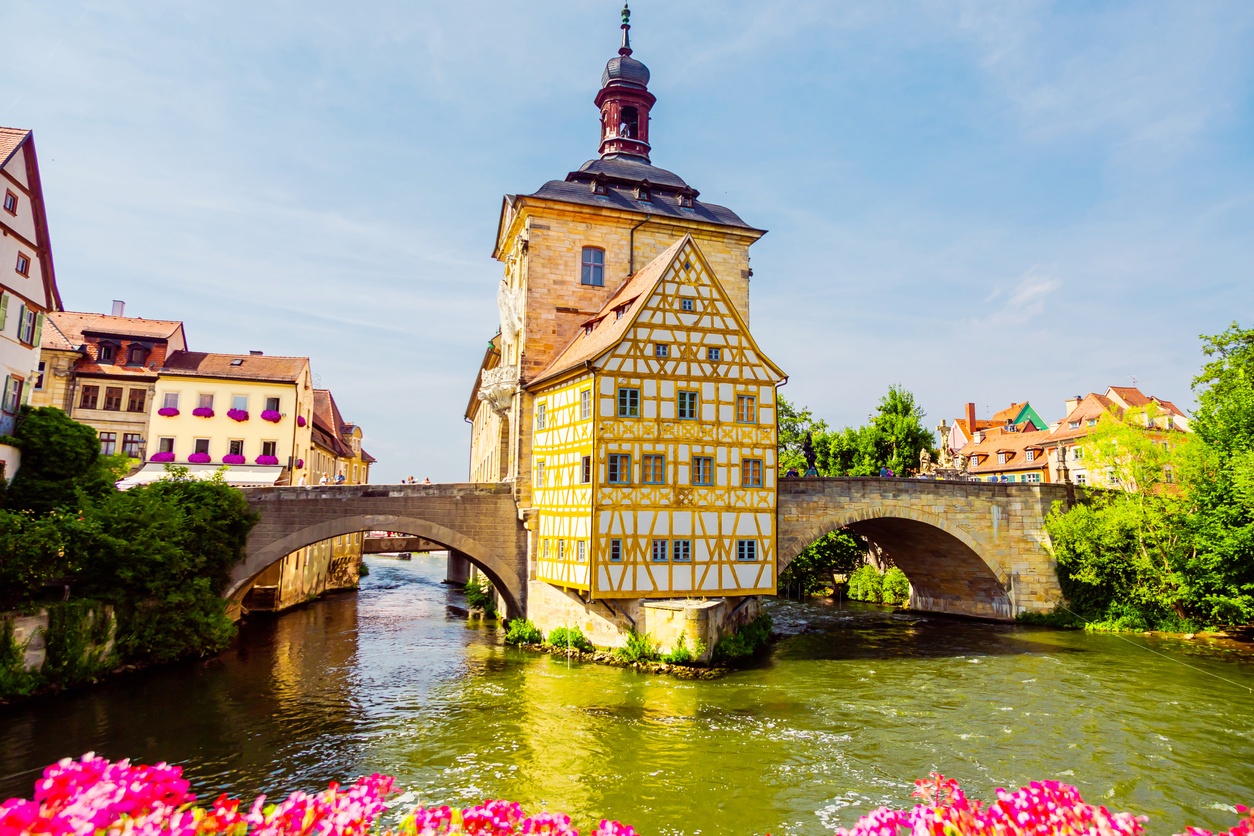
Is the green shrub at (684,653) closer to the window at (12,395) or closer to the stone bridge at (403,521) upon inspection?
the stone bridge at (403,521)

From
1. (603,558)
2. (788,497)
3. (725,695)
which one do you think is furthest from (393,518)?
(788,497)

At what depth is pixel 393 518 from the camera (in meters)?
22.9

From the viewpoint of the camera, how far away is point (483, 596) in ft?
106

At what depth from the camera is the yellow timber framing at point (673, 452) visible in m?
20.1

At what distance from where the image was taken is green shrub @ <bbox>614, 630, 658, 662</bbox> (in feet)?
64.7

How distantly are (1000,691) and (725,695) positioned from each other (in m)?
6.90

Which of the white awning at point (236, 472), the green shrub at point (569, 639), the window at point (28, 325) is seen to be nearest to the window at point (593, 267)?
the green shrub at point (569, 639)

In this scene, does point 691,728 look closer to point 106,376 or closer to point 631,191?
point 631,191

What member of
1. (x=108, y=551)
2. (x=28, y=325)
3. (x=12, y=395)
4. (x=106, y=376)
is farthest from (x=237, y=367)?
(x=108, y=551)

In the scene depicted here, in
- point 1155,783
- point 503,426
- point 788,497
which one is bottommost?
point 1155,783

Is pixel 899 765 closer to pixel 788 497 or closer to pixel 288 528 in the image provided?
pixel 788 497

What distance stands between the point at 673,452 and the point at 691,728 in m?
7.82

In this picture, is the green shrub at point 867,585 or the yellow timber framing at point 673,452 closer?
the yellow timber framing at point 673,452

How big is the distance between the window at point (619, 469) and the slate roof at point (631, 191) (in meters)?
10.4
